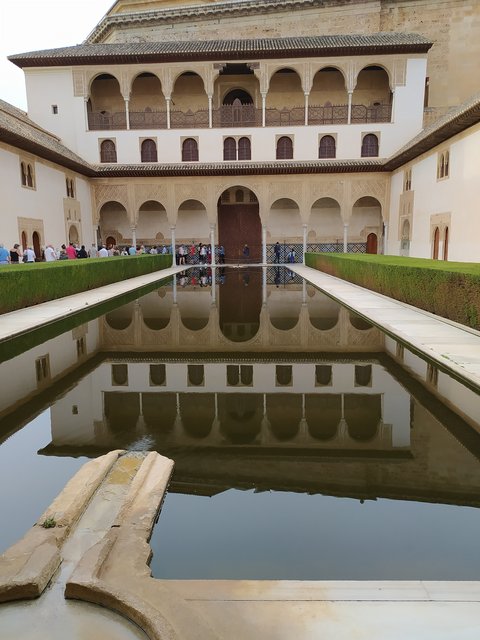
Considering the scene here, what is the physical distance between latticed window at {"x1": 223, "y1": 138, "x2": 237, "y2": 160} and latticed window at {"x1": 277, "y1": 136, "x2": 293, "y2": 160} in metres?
2.33

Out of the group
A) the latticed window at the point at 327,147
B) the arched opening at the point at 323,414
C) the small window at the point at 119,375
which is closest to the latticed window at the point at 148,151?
the latticed window at the point at 327,147

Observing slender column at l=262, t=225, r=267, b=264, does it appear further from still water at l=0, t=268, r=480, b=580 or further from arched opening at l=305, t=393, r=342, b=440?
arched opening at l=305, t=393, r=342, b=440

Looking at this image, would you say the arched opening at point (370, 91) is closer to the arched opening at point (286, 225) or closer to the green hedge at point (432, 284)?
the arched opening at point (286, 225)

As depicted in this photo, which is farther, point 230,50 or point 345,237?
point 345,237

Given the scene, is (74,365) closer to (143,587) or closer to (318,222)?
(143,587)

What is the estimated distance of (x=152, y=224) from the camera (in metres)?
29.2

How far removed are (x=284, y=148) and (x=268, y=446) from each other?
2538cm

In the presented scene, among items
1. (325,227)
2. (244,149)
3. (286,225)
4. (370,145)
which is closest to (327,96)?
(370,145)

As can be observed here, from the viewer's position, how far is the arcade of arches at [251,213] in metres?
26.3

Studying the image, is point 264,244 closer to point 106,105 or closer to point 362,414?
point 106,105

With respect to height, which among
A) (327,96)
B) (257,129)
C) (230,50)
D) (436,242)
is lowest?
(436,242)

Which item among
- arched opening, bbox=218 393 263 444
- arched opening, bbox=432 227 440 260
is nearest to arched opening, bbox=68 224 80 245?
arched opening, bbox=432 227 440 260

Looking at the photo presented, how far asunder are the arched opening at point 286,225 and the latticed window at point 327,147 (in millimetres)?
3228

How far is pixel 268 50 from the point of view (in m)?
25.0
